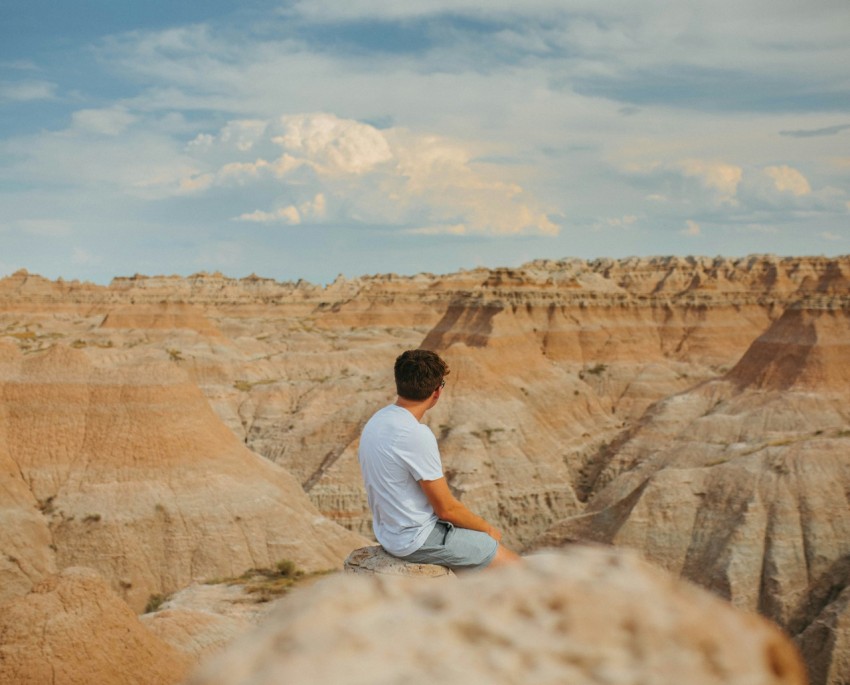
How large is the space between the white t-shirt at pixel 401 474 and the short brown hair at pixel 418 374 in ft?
0.89

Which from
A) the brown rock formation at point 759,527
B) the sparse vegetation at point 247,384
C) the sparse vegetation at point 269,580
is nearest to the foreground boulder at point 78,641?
the sparse vegetation at point 269,580

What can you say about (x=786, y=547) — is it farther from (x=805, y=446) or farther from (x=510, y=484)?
(x=510, y=484)

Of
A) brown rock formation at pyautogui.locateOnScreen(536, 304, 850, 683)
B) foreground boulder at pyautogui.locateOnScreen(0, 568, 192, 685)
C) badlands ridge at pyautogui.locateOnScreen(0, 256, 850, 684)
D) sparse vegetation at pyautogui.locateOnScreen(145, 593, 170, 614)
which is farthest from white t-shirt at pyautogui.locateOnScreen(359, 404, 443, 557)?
sparse vegetation at pyautogui.locateOnScreen(145, 593, 170, 614)

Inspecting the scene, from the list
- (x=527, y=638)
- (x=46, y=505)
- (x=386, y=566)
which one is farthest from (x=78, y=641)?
(x=46, y=505)

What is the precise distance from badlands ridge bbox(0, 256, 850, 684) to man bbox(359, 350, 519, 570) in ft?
10.7

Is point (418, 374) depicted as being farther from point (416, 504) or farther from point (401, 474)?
point (416, 504)

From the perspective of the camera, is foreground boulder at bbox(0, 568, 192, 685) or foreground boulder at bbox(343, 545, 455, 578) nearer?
foreground boulder at bbox(343, 545, 455, 578)

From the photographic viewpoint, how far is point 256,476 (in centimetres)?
3725

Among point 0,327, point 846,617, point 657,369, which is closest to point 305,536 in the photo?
point 846,617

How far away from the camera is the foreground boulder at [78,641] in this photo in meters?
15.9

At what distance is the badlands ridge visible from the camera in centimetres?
2898

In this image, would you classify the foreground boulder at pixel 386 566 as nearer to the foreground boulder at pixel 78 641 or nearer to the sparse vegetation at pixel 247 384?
the foreground boulder at pixel 78 641

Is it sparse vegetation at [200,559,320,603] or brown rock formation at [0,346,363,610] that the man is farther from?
brown rock formation at [0,346,363,610]

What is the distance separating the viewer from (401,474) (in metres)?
6.46
